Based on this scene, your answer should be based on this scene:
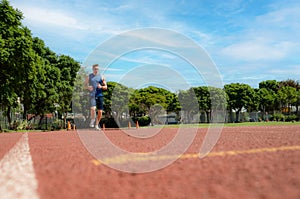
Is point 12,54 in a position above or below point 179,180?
above

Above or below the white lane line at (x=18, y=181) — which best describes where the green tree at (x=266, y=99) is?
above

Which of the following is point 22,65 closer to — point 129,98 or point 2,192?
point 2,192

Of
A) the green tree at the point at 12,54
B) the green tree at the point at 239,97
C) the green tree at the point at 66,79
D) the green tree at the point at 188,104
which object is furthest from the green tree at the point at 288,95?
the green tree at the point at 12,54

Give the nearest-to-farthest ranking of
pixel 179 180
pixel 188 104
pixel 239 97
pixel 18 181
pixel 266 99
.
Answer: pixel 179 180, pixel 18 181, pixel 239 97, pixel 266 99, pixel 188 104

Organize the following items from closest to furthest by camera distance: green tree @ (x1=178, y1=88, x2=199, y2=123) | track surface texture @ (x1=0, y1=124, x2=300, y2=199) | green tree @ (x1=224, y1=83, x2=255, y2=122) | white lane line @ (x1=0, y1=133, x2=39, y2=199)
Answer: track surface texture @ (x1=0, y1=124, x2=300, y2=199)
white lane line @ (x1=0, y1=133, x2=39, y2=199)
green tree @ (x1=178, y1=88, x2=199, y2=123)
green tree @ (x1=224, y1=83, x2=255, y2=122)

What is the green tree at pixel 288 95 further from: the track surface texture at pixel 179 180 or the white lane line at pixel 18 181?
the white lane line at pixel 18 181

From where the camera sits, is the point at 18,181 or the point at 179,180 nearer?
the point at 179,180

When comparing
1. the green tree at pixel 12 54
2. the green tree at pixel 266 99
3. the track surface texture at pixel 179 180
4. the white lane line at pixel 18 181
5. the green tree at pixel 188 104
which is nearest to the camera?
the track surface texture at pixel 179 180

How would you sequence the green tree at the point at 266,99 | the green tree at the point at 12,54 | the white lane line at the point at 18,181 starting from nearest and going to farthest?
1. the white lane line at the point at 18,181
2. the green tree at the point at 12,54
3. the green tree at the point at 266,99

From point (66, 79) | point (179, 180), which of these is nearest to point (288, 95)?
point (66, 79)

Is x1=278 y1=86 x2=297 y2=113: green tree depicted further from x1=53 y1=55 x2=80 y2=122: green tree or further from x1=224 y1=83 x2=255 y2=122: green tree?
x1=53 y1=55 x2=80 y2=122: green tree

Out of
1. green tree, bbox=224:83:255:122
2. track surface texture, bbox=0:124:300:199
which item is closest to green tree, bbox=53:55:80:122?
track surface texture, bbox=0:124:300:199

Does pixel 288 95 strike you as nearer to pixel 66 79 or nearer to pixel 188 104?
pixel 188 104

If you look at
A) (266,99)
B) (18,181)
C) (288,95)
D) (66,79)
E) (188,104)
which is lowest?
(18,181)
